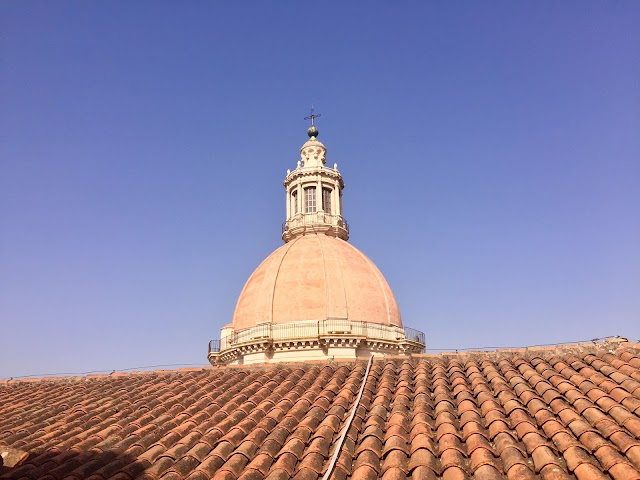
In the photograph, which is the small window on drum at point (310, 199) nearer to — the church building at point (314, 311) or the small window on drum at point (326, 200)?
the small window on drum at point (326, 200)

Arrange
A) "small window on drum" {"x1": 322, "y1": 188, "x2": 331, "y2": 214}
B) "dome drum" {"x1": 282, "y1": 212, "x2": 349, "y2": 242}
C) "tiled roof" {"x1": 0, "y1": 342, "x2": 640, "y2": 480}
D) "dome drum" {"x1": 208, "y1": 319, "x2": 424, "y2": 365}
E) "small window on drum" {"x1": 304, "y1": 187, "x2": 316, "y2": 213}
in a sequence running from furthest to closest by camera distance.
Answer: "small window on drum" {"x1": 322, "y1": 188, "x2": 331, "y2": 214}
"small window on drum" {"x1": 304, "y1": 187, "x2": 316, "y2": 213}
"dome drum" {"x1": 282, "y1": 212, "x2": 349, "y2": 242}
"dome drum" {"x1": 208, "y1": 319, "x2": 424, "y2": 365}
"tiled roof" {"x1": 0, "y1": 342, "x2": 640, "y2": 480}

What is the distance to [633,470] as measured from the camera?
501 centimetres

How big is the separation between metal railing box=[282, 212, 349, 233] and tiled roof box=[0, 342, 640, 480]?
978 inches

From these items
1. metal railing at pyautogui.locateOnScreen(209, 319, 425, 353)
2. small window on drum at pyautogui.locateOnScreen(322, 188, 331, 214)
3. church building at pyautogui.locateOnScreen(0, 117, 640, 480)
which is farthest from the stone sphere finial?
church building at pyautogui.locateOnScreen(0, 117, 640, 480)

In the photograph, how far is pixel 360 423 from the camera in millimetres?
7008

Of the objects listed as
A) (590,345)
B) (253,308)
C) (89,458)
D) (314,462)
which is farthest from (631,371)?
(253,308)

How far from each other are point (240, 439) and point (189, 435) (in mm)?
714

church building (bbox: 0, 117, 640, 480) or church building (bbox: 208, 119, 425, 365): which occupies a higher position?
church building (bbox: 208, 119, 425, 365)

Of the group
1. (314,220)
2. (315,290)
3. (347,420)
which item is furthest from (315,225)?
(347,420)

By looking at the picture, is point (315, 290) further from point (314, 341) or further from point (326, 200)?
point (326, 200)

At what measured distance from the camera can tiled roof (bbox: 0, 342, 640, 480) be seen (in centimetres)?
565

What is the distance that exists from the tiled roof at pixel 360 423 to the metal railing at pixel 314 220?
81.5 feet

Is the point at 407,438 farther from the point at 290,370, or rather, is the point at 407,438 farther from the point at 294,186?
the point at 294,186

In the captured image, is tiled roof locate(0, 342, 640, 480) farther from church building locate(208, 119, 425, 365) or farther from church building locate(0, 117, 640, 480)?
church building locate(208, 119, 425, 365)
